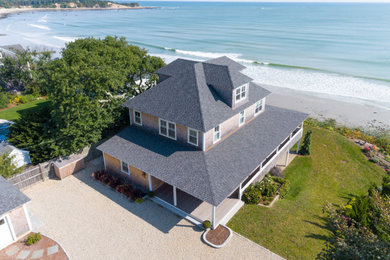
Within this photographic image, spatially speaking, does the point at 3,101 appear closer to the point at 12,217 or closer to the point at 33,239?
the point at 12,217

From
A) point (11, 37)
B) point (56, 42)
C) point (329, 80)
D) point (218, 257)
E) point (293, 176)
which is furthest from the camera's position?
point (11, 37)

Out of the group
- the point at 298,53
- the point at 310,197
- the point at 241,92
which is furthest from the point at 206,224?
the point at 298,53

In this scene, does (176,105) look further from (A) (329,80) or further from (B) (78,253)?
(A) (329,80)

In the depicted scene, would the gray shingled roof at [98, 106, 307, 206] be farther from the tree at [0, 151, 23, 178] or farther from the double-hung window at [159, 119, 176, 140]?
the tree at [0, 151, 23, 178]

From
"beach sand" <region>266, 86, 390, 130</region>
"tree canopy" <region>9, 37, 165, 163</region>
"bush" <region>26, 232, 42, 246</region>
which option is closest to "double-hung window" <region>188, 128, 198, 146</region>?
"tree canopy" <region>9, 37, 165, 163</region>

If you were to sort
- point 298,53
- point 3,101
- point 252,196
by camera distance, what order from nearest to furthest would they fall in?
point 252,196 < point 3,101 < point 298,53

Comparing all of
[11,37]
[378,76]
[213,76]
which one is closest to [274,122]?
[213,76]

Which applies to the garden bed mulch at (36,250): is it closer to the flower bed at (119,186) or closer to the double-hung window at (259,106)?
the flower bed at (119,186)

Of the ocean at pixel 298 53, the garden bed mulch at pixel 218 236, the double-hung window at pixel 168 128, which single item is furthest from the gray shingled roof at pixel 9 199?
the ocean at pixel 298 53
